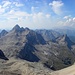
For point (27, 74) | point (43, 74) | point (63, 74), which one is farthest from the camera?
point (27, 74)

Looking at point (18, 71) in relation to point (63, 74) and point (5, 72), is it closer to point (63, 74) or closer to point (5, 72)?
point (5, 72)

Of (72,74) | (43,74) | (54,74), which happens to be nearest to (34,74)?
(43,74)

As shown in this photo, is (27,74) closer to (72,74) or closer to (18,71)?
(18,71)

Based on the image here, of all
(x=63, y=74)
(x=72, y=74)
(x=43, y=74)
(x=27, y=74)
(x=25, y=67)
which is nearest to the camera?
(x=72, y=74)

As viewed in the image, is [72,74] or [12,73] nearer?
[72,74]

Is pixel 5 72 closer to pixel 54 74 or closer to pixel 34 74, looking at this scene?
pixel 34 74

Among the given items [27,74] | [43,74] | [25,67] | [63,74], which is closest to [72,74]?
[63,74]

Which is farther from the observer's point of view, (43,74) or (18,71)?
(18,71)

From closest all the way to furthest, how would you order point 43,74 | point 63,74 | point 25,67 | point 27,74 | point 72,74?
point 72,74, point 63,74, point 43,74, point 27,74, point 25,67
